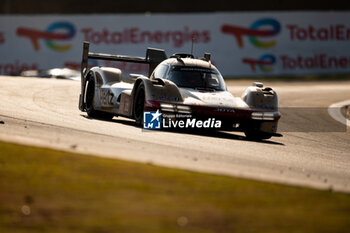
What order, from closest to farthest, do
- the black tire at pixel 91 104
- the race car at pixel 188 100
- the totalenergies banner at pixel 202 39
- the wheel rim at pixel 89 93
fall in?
the race car at pixel 188 100, the black tire at pixel 91 104, the wheel rim at pixel 89 93, the totalenergies banner at pixel 202 39

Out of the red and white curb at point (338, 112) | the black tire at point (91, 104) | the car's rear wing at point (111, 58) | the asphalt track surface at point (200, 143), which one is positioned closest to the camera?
the asphalt track surface at point (200, 143)

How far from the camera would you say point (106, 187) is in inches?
229

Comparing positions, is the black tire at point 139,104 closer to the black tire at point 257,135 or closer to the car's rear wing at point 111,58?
the black tire at point 257,135

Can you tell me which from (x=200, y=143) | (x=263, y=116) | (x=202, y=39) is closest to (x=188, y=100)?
(x=263, y=116)

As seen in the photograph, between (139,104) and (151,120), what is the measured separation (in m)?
0.77

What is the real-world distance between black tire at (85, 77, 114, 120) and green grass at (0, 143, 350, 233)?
20.6 ft

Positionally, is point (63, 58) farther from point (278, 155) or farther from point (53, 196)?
point (53, 196)

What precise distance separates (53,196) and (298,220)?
72.6 inches

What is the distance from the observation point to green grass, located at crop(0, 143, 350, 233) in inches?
193

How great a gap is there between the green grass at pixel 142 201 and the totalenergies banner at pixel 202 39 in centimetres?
2045

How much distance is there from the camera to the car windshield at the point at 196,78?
11.9 metres

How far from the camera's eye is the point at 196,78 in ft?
39.6

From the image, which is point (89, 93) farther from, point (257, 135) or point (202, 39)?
point (202, 39)

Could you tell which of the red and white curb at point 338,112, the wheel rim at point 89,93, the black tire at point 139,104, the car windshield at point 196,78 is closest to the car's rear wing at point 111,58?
the wheel rim at point 89,93
